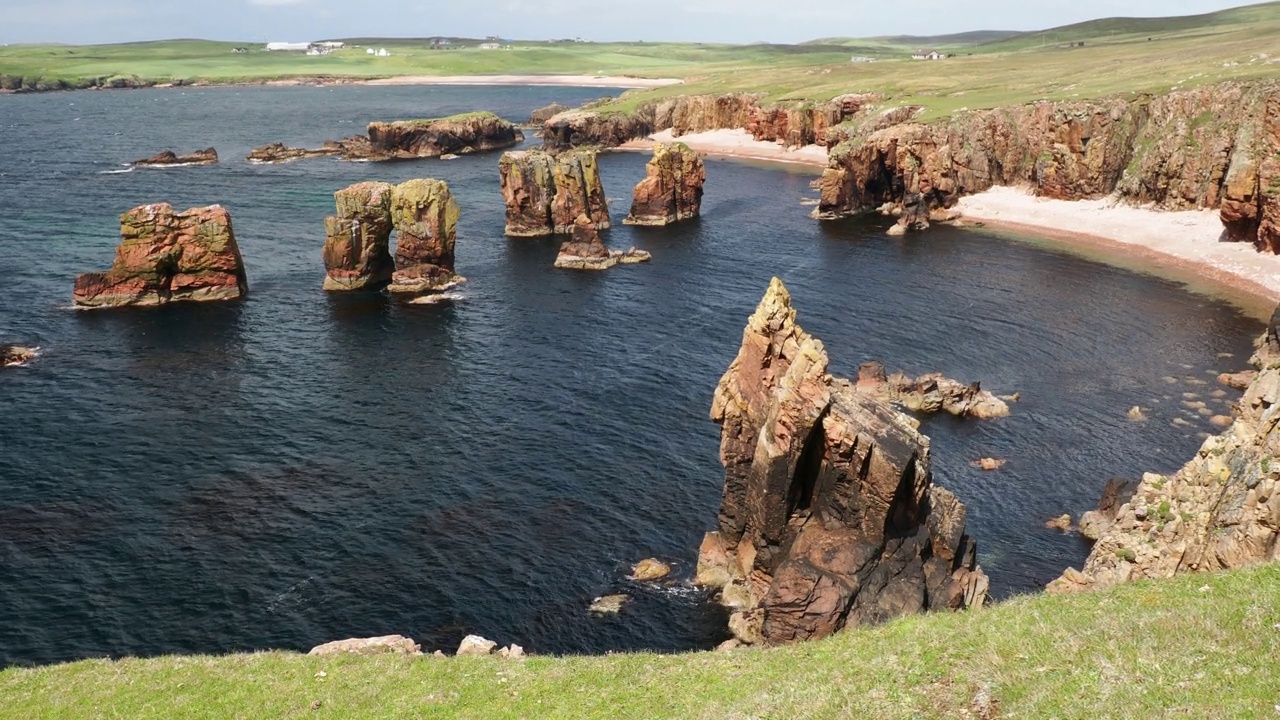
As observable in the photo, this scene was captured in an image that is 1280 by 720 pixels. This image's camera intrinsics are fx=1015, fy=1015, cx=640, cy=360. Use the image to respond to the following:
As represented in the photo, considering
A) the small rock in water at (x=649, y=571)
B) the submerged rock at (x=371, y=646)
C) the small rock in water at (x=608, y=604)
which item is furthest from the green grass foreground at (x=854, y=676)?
the small rock in water at (x=649, y=571)

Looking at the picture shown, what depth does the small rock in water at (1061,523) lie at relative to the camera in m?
61.6

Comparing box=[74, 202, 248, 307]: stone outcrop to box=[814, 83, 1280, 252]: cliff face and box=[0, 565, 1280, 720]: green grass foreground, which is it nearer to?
box=[0, 565, 1280, 720]: green grass foreground

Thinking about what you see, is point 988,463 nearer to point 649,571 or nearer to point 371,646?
point 649,571

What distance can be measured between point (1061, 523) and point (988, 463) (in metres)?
9.62

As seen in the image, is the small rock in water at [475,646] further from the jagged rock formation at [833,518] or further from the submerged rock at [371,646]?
the jagged rock formation at [833,518]

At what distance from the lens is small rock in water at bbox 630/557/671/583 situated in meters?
57.0

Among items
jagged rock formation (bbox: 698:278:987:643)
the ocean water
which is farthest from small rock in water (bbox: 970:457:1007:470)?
jagged rock formation (bbox: 698:278:987:643)

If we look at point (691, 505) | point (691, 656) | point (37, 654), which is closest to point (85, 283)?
point (37, 654)

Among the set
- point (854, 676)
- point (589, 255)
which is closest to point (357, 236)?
point (589, 255)

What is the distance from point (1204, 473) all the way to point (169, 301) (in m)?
103

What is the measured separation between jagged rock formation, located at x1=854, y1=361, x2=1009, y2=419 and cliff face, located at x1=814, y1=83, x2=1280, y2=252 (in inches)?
2199

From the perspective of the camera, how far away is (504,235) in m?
150

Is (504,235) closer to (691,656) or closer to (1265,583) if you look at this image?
(691,656)

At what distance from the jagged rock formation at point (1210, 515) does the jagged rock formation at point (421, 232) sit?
87118 millimetres
